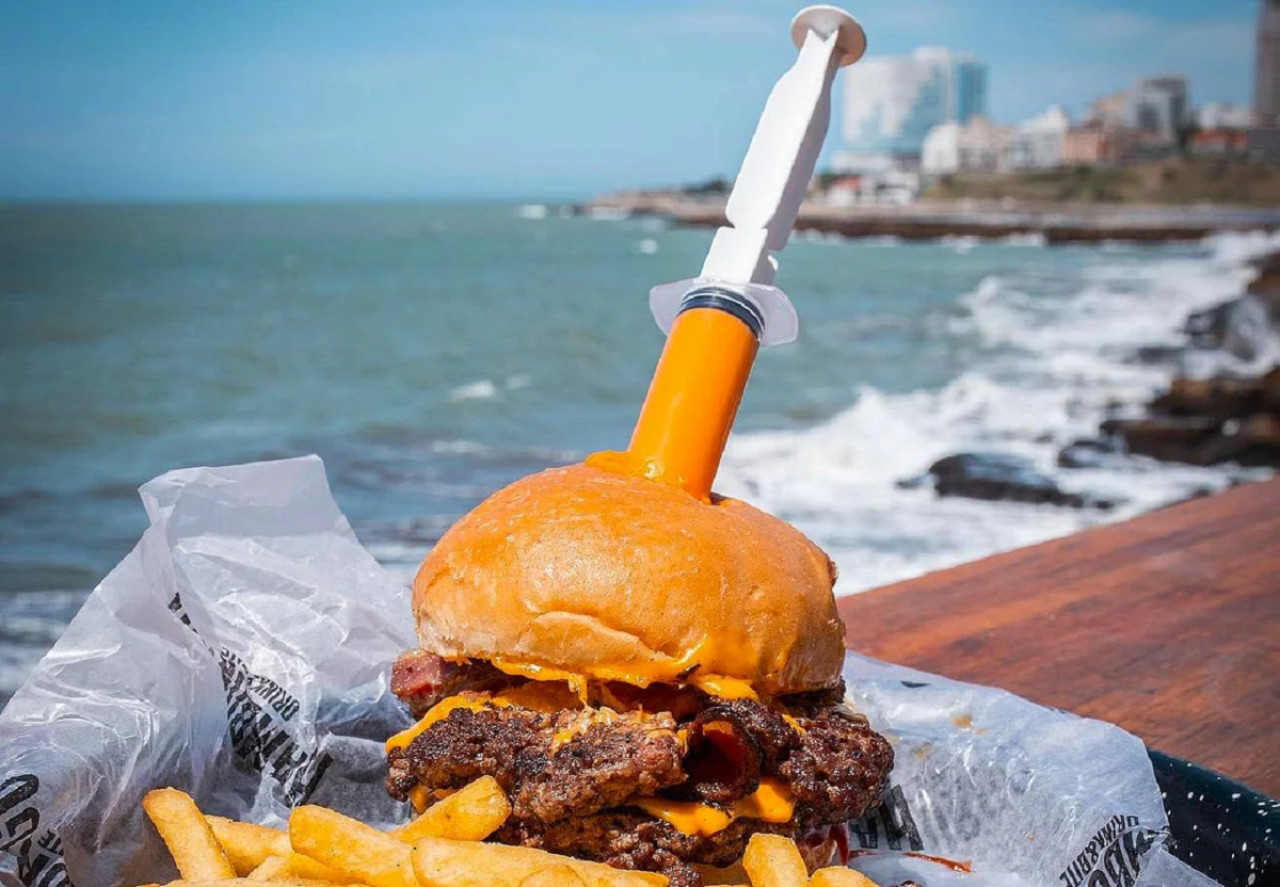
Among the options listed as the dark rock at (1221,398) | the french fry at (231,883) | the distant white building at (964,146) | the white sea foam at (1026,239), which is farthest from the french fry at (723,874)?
the distant white building at (964,146)

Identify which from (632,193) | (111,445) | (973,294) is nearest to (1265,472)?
(111,445)

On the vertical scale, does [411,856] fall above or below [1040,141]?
below

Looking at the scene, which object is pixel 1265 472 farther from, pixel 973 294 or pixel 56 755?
pixel 973 294

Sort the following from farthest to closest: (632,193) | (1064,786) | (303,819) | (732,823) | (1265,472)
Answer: (632,193)
(1265,472)
(1064,786)
(732,823)
(303,819)

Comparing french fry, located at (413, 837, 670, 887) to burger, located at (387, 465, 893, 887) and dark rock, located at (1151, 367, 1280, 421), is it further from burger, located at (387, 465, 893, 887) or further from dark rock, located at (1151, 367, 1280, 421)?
dark rock, located at (1151, 367, 1280, 421)

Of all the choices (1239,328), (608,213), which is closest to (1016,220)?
(608,213)

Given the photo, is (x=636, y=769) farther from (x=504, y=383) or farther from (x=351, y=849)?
(x=504, y=383)
